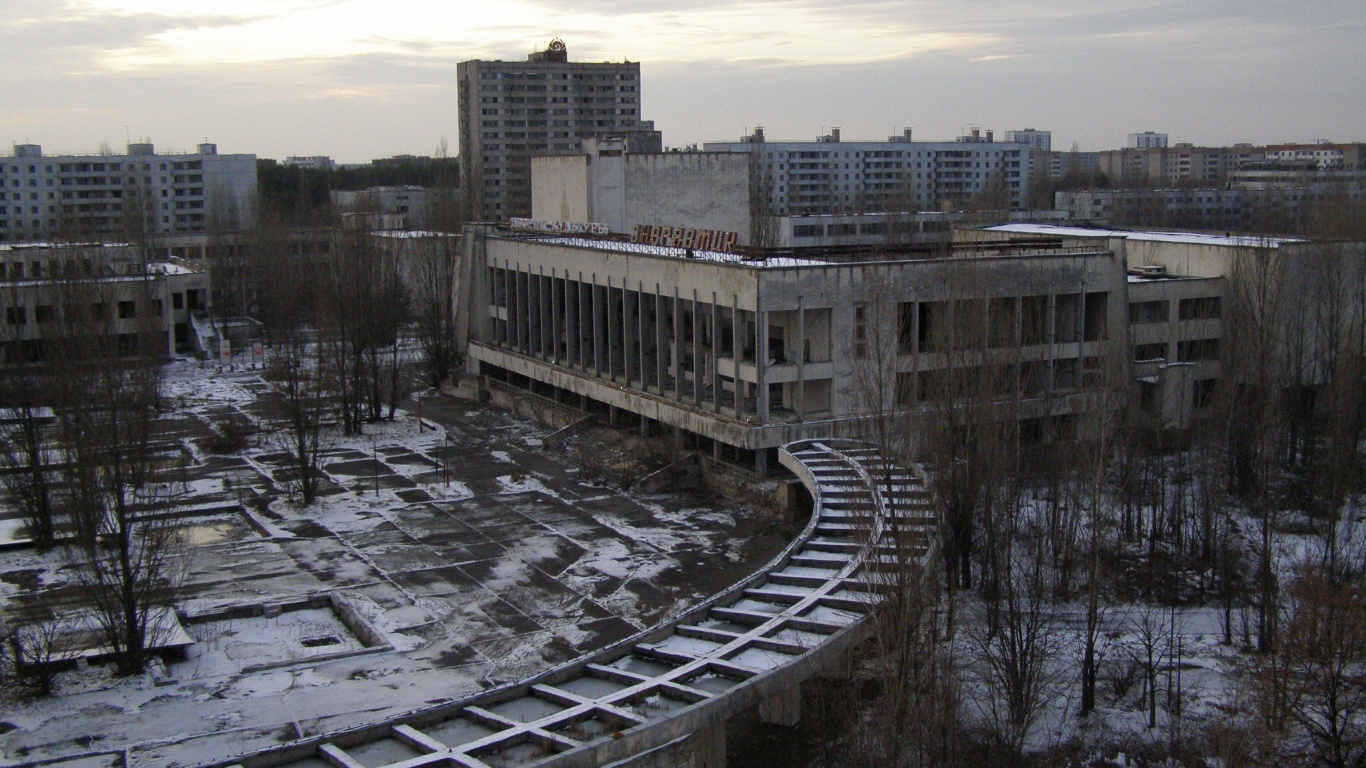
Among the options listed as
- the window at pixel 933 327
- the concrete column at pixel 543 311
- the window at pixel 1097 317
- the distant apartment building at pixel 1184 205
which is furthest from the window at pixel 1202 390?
the distant apartment building at pixel 1184 205

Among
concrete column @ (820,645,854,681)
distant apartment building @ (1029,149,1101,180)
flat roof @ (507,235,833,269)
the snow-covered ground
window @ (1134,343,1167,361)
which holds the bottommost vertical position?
the snow-covered ground

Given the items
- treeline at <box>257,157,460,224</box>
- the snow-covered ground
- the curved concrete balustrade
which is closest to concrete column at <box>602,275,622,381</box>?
the snow-covered ground

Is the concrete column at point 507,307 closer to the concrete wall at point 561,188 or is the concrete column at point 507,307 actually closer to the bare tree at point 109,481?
the concrete wall at point 561,188

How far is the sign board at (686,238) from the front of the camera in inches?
1442

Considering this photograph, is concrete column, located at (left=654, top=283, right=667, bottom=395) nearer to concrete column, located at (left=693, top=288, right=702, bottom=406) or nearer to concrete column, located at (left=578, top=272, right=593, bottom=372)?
concrete column, located at (left=693, top=288, right=702, bottom=406)

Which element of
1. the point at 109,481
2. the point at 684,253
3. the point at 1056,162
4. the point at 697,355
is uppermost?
the point at 1056,162

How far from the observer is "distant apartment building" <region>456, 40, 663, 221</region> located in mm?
105875

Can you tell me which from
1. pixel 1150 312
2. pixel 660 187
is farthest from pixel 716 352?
pixel 660 187

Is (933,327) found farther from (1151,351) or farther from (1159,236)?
(1159,236)

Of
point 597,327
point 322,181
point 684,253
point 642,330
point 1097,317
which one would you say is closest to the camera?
point 1097,317

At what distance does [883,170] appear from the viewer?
4614 inches

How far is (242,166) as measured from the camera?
323 ft

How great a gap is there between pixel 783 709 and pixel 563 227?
111 ft

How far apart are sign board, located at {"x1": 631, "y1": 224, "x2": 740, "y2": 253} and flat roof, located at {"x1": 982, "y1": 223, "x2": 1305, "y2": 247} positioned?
1286 centimetres
